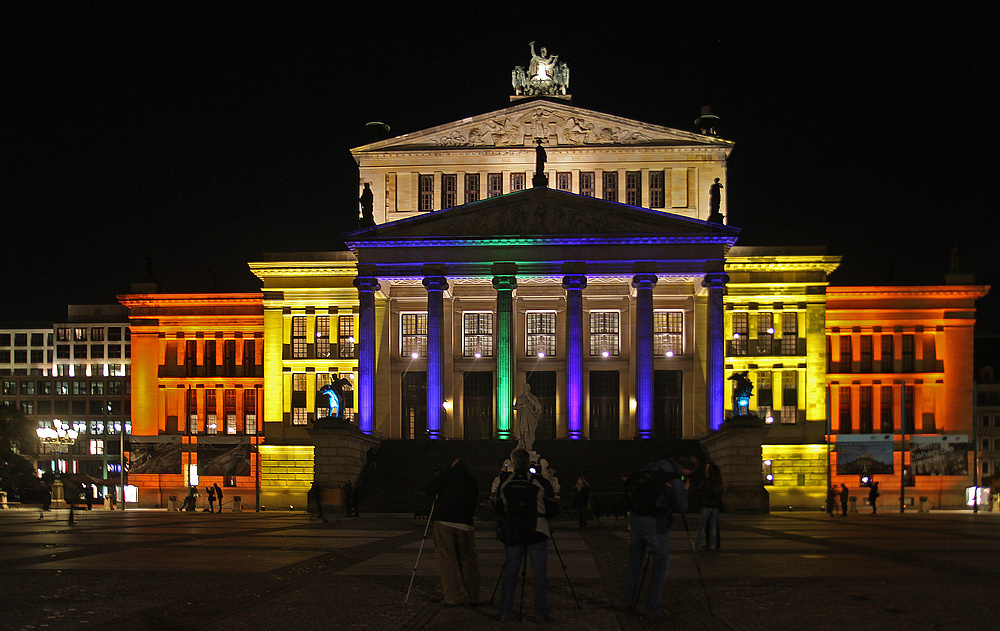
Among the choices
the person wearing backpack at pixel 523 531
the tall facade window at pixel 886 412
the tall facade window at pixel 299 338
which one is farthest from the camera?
the tall facade window at pixel 886 412

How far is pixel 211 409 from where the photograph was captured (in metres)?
72.4

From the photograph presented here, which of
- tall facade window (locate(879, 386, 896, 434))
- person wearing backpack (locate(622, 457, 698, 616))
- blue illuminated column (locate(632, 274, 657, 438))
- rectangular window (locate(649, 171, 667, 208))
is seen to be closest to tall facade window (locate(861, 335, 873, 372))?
tall facade window (locate(879, 386, 896, 434))

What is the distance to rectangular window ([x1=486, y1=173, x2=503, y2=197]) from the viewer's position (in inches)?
2489

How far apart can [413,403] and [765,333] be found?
862 inches

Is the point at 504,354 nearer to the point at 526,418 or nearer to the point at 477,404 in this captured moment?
the point at 477,404

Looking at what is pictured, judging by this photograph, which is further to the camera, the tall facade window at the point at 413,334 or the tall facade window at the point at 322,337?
the tall facade window at the point at 322,337

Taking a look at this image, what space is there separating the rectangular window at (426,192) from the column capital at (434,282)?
9.24 m

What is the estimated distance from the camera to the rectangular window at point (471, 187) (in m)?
63.3

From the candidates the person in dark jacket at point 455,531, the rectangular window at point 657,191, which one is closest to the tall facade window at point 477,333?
the rectangular window at point 657,191

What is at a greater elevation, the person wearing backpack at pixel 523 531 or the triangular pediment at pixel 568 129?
the triangular pediment at pixel 568 129

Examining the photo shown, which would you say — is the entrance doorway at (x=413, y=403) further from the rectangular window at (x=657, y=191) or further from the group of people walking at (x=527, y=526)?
the group of people walking at (x=527, y=526)

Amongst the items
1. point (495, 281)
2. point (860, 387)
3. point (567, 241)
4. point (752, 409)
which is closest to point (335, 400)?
point (495, 281)

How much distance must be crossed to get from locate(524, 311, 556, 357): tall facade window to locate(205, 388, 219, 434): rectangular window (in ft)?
77.7

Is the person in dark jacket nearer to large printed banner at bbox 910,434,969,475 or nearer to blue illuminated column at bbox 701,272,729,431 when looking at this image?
blue illuminated column at bbox 701,272,729,431
